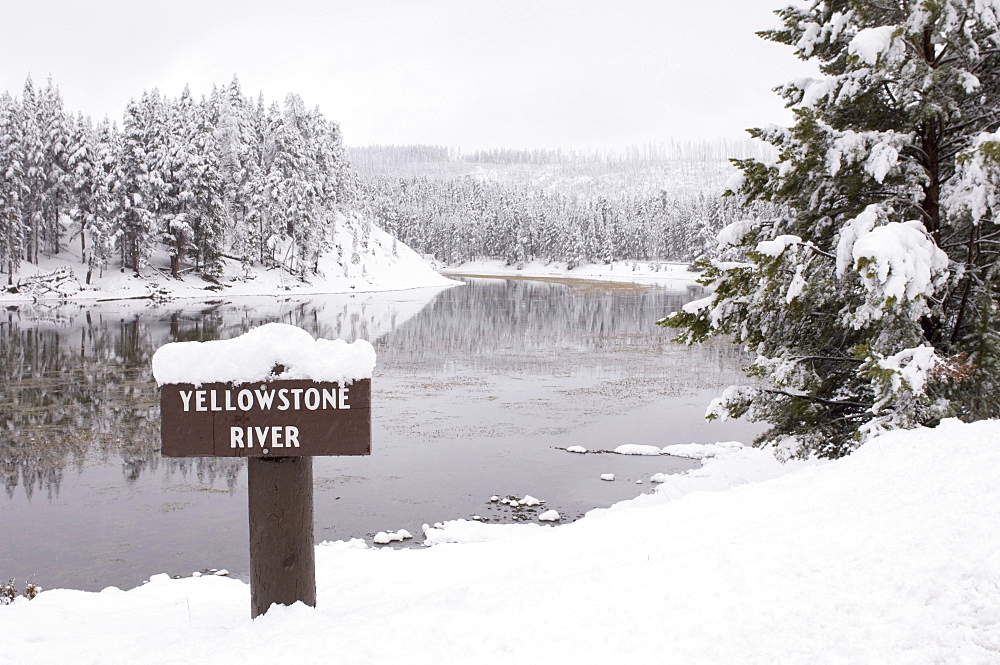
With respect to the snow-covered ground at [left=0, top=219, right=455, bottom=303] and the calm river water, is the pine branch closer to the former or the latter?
the calm river water

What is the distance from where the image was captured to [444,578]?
6.50m

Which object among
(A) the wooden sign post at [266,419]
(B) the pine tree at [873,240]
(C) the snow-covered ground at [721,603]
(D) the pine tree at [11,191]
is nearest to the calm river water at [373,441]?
(B) the pine tree at [873,240]

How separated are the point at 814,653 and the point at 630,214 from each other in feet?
487

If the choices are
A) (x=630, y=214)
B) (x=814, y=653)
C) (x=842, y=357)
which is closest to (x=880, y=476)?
(x=814, y=653)

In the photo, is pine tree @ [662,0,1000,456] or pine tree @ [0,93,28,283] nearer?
pine tree @ [662,0,1000,456]

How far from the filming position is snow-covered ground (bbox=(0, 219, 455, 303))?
56500 mm

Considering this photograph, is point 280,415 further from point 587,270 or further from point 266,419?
point 587,270

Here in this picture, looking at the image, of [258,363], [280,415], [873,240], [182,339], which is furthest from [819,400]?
[182,339]

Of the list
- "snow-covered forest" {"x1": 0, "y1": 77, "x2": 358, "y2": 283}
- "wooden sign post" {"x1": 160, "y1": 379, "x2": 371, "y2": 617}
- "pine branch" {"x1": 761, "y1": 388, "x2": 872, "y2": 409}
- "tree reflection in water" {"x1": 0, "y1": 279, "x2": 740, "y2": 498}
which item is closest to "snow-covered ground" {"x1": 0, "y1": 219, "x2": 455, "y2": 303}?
"snow-covered forest" {"x1": 0, "y1": 77, "x2": 358, "y2": 283}

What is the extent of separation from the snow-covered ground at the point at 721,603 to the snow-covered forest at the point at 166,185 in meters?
58.4

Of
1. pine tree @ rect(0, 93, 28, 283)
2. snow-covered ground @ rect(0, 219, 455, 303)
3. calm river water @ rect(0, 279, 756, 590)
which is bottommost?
calm river water @ rect(0, 279, 756, 590)

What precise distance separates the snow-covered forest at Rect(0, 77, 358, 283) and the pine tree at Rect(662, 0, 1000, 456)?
5749 cm

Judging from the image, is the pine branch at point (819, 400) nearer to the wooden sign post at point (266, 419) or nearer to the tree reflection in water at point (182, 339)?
the wooden sign post at point (266, 419)

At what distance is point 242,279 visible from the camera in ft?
213
